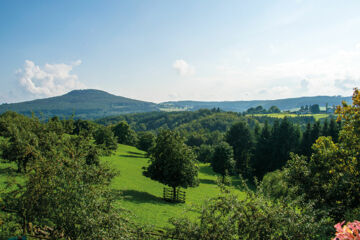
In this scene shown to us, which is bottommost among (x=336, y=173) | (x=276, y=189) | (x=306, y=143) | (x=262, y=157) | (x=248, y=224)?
(x=262, y=157)

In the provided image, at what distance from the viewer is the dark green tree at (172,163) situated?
94.9 feet

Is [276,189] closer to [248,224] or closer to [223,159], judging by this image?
[248,224]

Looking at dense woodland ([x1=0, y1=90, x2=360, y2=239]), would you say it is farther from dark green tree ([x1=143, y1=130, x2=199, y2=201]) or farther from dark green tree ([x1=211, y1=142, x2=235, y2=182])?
dark green tree ([x1=211, y1=142, x2=235, y2=182])

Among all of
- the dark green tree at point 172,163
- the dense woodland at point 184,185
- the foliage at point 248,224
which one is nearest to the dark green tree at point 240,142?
the dark green tree at point 172,163

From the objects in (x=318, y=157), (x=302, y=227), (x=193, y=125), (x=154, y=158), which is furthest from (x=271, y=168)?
(x=193, y=125)

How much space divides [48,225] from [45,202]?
4715 mm

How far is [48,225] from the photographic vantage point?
14.0 metres

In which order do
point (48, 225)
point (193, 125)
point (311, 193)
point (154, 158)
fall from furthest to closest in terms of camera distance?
point (193, 125)
point (154, 158)
point (311, 193)
point (48, 225)

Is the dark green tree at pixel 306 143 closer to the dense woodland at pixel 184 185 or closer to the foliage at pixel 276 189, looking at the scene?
Answer: the foliage at pixel 276 189

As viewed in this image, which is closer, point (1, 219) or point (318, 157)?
point (1, 219)

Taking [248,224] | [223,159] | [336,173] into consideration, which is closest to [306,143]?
[223,159]

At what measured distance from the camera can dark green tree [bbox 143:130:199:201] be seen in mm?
28938

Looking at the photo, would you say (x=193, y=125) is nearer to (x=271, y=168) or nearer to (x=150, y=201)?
(x=271, y=168)

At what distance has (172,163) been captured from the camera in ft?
95.1
